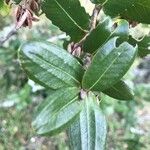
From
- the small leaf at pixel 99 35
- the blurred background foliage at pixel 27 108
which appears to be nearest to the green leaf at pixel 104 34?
the small leaf at pixel 99 35

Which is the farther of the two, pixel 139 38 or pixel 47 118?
pixel 139 38

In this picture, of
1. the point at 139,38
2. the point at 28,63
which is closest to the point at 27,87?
the point at 139,38

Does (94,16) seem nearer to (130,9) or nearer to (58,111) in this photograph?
(130,9)

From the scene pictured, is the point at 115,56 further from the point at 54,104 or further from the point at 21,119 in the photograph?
the point at 21,119

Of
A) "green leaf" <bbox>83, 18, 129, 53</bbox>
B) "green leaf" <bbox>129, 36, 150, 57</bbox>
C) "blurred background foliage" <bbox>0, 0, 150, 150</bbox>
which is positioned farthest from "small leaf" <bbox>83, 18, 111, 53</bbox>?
"blurred background foliage" <bbox>0, 0, 150, 150</bbox>

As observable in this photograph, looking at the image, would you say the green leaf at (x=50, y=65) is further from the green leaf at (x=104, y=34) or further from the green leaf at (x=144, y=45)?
the green leaf at (x=144, y=45)

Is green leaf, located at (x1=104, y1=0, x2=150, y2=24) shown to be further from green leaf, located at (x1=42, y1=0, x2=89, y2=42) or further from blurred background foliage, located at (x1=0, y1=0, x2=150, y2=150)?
blurred background foliage, located at (x1=0, y1=0, x2=150, y2=150)
